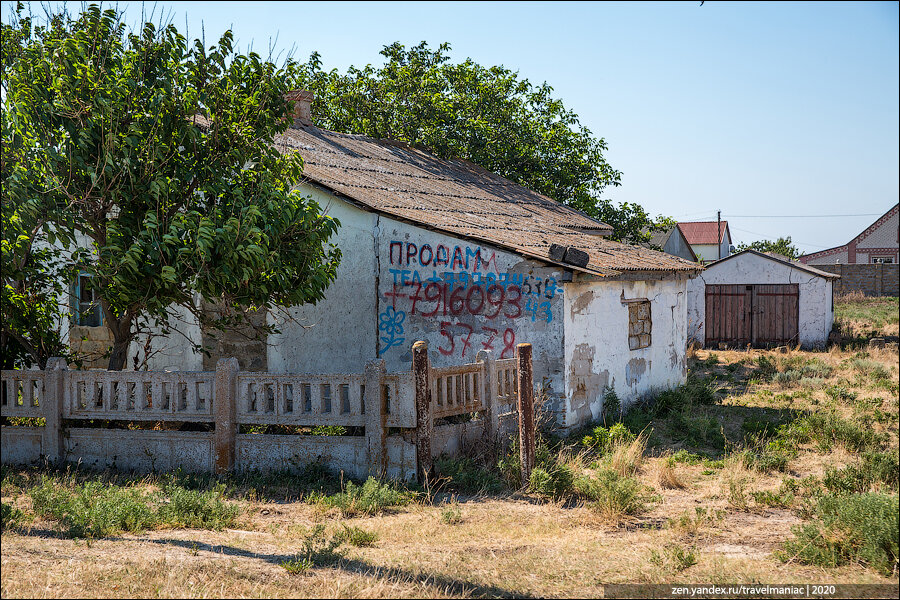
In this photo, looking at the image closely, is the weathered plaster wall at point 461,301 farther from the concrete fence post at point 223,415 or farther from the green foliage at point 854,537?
the green foliage at point 854,537

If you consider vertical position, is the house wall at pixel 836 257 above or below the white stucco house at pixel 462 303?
above

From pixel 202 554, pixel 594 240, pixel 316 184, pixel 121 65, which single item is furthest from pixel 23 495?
pixel 594 240

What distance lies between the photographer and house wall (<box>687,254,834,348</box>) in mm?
22484

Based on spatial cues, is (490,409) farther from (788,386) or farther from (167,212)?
(788,386)

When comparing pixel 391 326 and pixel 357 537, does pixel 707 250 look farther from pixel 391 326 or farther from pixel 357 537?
pixel 357 537

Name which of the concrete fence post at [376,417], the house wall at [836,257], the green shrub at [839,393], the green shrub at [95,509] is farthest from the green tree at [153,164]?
the house wall at [836,257]

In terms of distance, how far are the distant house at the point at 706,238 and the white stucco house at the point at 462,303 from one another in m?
52.8

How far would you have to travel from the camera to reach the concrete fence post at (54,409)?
916 cm

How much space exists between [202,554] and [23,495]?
3.17m

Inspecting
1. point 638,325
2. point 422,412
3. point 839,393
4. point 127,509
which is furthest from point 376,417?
point 839,393

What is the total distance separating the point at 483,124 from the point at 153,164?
1501 cm

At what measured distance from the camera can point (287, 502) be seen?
25.7ft

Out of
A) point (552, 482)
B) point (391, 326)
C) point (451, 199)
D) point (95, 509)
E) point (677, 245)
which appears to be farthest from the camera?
point (677, 245)

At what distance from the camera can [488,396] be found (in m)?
9.16
